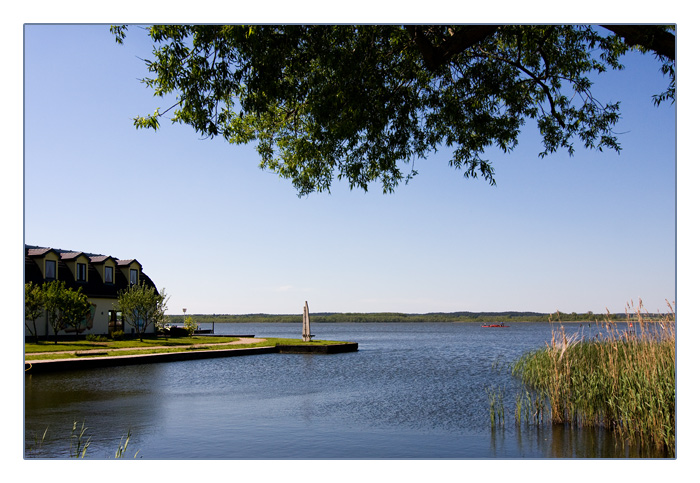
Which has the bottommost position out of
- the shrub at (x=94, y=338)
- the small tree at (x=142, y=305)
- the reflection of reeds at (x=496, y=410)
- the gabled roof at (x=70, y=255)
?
the shrub at (x=94, y=338)

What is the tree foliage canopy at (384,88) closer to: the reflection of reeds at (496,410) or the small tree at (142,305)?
the reflection of reeds at (496,410)

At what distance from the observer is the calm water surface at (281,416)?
30.4 feet

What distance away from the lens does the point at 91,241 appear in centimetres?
1160

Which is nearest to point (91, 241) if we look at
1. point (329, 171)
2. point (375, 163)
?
point (329, 171)

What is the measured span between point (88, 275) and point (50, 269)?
2709mm

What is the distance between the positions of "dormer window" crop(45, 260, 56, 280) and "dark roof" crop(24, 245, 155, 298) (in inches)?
19.9

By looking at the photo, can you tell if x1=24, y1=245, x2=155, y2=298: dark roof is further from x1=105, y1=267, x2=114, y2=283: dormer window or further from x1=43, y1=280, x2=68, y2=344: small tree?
x1=43, y1=280, x2=68, y2=344: small tree

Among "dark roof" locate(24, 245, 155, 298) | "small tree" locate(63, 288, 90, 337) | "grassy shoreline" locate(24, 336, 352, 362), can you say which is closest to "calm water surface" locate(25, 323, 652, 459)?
"grassy shoreline" locate(24, 336, 352, 362)

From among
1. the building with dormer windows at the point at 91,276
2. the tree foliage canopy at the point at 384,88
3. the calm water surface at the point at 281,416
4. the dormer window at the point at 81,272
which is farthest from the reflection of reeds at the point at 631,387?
the dormer window at the point at 81,272

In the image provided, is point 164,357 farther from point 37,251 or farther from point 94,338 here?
point 37,251

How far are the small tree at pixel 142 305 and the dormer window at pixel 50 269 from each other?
3.14m
